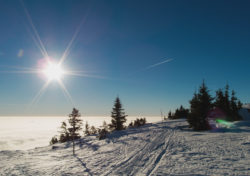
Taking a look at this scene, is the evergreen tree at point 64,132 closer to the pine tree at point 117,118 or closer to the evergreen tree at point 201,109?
the pine tree at point 117,118

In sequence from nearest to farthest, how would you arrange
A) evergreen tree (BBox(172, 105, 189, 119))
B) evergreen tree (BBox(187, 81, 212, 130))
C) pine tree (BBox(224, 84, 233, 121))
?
evergreen tree (BBox(187, 81, 212, 130))
pine tree (BBox(224, 84, 233, 121))
evergreen tree (BBox(172, 105, 189, 119))

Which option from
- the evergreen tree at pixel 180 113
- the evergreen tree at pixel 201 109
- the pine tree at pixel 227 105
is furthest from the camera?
the evergreen tree at pixel 180 113

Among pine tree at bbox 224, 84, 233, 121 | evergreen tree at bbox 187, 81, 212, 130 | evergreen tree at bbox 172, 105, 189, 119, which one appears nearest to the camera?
evergreen tree at bbox 187, 81, 212, 130

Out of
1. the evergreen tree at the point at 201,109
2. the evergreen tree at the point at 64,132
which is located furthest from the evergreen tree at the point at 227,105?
the evergreen tree at the point at 64,132

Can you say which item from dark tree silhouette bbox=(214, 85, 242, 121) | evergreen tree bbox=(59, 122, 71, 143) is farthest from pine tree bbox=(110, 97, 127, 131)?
dark tree silhouette bbox=(214, 85, 242, 121)

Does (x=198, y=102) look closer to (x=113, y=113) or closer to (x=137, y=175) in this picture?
(x=137, y=175)

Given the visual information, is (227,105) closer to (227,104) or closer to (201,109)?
(227,104)

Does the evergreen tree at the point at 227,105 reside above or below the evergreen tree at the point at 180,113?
above

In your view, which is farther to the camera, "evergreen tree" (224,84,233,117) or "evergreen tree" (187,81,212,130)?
"evergreen tree" (224,84,233,117)

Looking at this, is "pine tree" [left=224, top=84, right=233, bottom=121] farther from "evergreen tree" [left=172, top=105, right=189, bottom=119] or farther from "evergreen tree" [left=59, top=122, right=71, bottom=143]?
"evergreen tree" [left=59, top=122, right=71, bottom=143]

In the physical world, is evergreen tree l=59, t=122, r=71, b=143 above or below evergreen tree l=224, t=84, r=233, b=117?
below

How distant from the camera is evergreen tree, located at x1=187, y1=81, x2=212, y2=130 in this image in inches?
885

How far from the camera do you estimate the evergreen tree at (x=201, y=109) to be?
22484 mm

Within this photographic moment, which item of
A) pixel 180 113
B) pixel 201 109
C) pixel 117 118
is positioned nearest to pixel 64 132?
pixel 117 118
